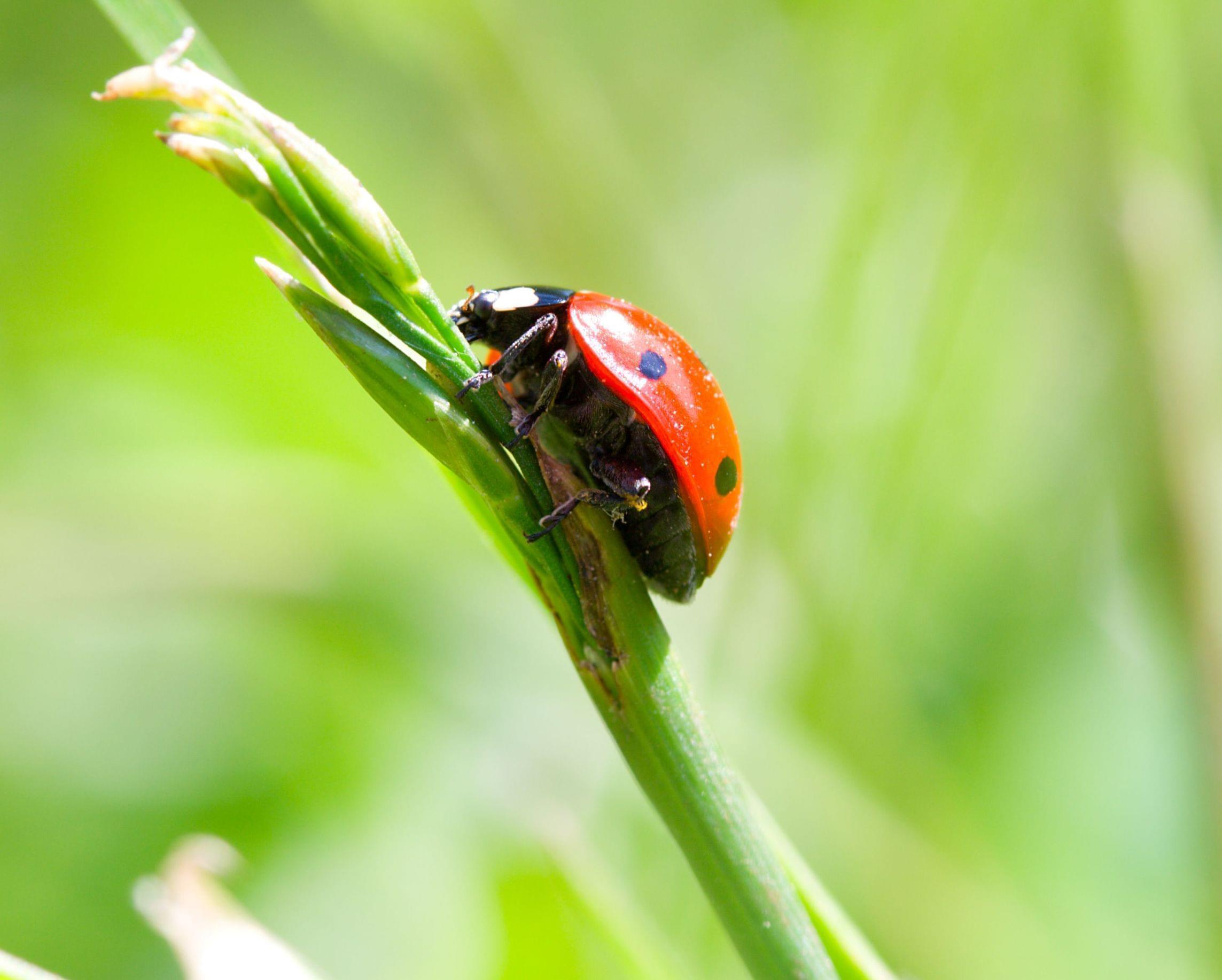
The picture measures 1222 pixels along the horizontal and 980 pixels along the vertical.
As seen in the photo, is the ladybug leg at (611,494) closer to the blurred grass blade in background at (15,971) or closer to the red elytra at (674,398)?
the red elytra at (674,398)

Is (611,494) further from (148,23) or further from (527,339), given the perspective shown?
(148,23)

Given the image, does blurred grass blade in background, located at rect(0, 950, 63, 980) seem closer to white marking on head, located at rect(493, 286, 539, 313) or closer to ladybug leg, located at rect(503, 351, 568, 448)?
ladybug leg, located at rect(503, 351, 568, 448)

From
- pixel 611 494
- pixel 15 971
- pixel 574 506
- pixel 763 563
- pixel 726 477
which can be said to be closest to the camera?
pixel 15 971

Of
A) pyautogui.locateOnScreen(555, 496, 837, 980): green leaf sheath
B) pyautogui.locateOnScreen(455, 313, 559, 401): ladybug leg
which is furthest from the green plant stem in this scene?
pyautogui.locateOnScreen(455, 313, 559, 401): ladybug leg

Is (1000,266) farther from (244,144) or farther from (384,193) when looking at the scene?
(244,144)

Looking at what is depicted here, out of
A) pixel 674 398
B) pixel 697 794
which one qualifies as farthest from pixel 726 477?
pixel 697 794
